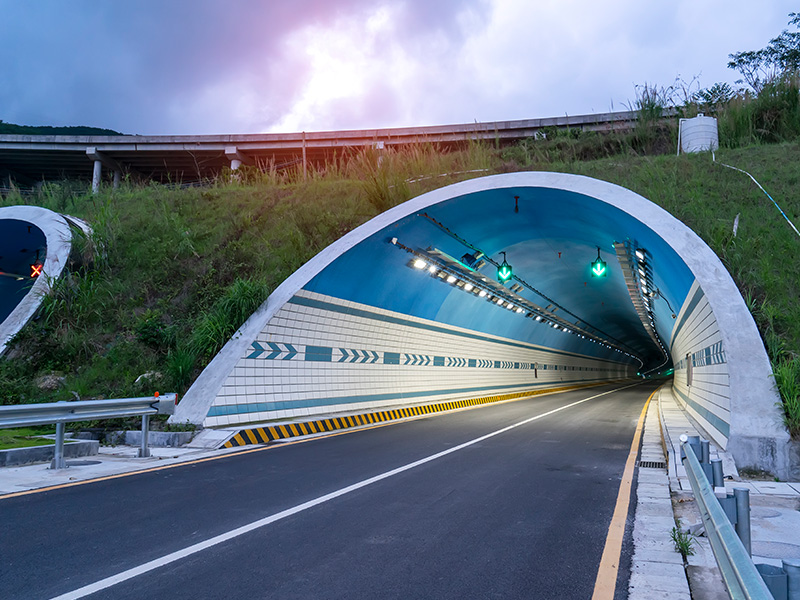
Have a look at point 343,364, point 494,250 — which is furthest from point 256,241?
point 494,250

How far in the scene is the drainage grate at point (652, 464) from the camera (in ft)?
29.6

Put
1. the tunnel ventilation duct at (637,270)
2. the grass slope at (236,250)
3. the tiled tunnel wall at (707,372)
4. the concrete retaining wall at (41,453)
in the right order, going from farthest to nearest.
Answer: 1. the tunnel ventilation duct at (637,270)
2. the grass slope at (236,250)
3. the tiled tunnel wall at (707,372)
4. the concrete retaining wall at (41,453)

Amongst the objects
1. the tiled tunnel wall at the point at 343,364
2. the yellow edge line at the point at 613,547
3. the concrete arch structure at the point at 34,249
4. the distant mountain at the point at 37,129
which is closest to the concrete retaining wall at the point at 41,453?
the tiled tunnel wall at the point at 343,364

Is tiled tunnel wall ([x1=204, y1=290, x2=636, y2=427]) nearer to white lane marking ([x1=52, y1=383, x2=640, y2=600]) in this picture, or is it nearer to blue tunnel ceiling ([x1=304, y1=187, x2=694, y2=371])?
blue tunnel ceiling ([x1=304, y1=187, x2=694, y2=371])

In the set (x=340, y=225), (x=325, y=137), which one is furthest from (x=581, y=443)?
(x=325, y=137)

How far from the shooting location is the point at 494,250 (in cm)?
1973

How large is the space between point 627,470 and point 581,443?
3109 millimetres

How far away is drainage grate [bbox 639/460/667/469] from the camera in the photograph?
904 cm

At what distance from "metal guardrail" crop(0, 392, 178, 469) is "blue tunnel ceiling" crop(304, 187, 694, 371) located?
216 inches

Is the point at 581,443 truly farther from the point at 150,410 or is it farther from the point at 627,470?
the point at 150,410

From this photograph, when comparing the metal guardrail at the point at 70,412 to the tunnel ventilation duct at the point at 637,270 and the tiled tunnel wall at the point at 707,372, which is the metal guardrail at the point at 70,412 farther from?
the tunnel ventilation duct at the point at 637,270

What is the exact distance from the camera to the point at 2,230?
17.4 metres

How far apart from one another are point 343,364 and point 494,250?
266 inches

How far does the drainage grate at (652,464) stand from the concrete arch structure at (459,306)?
99 cm
